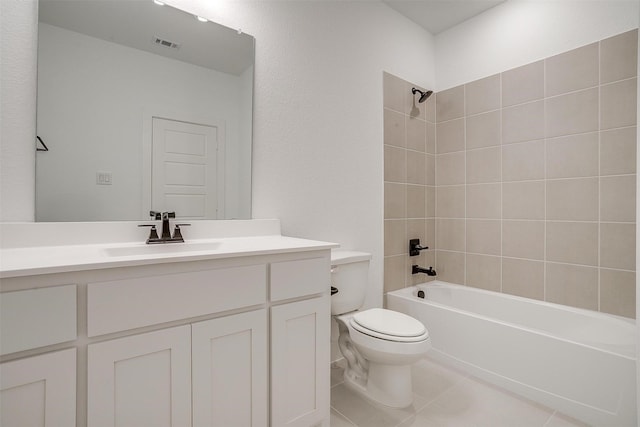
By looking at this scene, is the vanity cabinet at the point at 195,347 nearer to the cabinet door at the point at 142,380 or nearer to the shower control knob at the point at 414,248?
the cabinet door at the point at 142,380

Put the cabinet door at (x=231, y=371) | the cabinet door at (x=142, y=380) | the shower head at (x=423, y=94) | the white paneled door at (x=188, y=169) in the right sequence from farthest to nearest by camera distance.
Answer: the shower head at (x=423, y=94)
the white paneled door at (x=188, y=169)
the cabinet door at (x=231, y=371)
the cabinet door at (x=142, y=380)

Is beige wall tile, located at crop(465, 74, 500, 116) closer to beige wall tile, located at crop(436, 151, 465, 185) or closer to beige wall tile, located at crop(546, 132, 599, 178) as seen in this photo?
beige wall tile, located at crop(436, 151, 465, 185)

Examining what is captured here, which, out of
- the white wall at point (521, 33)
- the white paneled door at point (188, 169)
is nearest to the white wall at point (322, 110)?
the white paneled door at point (188, 169)

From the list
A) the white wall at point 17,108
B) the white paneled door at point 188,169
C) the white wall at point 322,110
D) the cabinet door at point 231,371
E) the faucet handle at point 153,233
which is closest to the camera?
the cabinet door at point 231,371

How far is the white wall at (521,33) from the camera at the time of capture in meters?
1.91

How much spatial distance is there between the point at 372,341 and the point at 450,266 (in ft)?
4.61

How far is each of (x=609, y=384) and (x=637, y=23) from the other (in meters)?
1.98

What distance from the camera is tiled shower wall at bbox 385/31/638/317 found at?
6.06ft

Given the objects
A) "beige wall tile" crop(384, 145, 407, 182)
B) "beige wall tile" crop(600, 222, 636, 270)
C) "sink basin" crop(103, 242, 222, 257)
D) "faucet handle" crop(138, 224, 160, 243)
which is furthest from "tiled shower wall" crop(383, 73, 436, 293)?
"faucet handle" crop(138, 224, 160, 243)

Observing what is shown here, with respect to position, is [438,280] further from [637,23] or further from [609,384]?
[637,23]

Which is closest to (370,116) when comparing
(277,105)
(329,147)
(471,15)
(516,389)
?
(329,147)

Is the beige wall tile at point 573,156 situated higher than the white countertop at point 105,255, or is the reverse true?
the beige wall tile at point 573,156

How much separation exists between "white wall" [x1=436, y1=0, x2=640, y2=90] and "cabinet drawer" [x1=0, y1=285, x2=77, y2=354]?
2876 millimetres

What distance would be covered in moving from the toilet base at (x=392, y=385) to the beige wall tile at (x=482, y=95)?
78.5 inches
